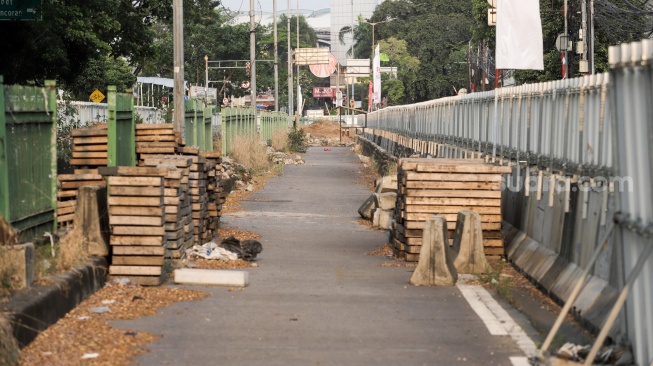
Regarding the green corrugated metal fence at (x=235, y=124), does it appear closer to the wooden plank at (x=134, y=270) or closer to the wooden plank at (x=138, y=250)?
the wooden plank at (x=138, y=250)

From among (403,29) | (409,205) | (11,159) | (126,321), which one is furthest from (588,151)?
(403,29)

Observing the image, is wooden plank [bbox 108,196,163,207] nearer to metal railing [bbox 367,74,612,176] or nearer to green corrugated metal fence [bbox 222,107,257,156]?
metal railing [bbox 367,74,612,176]

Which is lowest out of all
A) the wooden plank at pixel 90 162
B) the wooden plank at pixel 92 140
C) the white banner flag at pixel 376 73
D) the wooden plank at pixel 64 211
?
the wooden plank at pixel 64 211

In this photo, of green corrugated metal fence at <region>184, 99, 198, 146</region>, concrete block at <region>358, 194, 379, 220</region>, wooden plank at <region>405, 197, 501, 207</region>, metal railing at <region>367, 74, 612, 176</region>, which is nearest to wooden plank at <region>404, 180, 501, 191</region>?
wooden plank at <region>405, 197, 501, 207</region>

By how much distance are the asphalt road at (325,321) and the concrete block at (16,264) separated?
3.28 feet

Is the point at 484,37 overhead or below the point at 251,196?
overhead

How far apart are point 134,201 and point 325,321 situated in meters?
3.29

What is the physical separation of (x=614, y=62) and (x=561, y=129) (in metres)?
5.32

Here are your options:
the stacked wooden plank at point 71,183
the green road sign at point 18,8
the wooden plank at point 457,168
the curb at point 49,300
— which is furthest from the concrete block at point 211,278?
the green road sign at point 18,8

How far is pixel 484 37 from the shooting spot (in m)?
77.6

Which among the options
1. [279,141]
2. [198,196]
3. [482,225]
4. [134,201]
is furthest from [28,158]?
[279,141]

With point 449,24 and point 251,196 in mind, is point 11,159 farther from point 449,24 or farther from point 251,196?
point 449,24

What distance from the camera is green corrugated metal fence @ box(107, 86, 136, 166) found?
1706 centimetres

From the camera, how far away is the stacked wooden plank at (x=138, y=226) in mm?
12648
